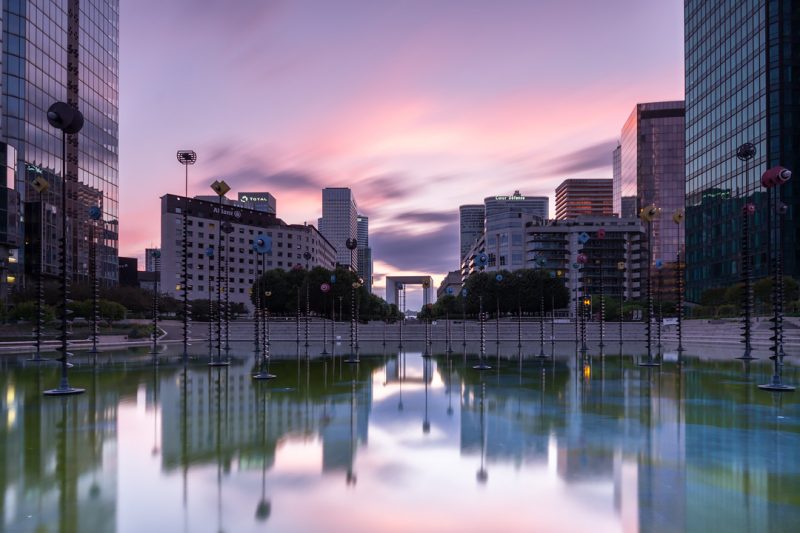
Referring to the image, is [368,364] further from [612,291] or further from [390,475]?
[612,291]

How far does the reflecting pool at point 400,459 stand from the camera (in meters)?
9.24

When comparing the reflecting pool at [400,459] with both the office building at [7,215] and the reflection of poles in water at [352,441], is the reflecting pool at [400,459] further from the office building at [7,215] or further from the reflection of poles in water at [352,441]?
the office building at [7,215]

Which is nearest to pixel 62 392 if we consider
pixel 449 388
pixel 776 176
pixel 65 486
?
pixel 65 486

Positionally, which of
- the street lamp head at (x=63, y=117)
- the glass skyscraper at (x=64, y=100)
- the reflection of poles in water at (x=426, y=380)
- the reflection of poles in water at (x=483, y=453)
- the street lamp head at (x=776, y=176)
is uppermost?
the glass skyscraper at (x=64, y=100)

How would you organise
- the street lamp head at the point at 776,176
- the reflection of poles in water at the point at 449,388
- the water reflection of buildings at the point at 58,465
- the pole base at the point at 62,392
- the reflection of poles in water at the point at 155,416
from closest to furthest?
1. the water reflection of buildings at the point at 58,465
2. the reflection of poles in water at the point at 155,416
3. the reflection of poles in water at the point at 449,388
4. the pole base at the point at 62,392
5. the street lamp head at the point at 776,176

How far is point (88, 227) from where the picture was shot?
9750 centimetres

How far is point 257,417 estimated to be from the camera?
18.0 metres

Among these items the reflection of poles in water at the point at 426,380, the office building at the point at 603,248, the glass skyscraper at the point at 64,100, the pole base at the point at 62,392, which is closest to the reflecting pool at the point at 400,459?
the reflection of poles in water at the point at 426,380

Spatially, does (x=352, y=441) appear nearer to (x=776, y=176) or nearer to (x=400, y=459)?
(x=400, y=459)

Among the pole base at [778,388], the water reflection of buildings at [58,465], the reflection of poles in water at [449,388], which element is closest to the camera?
the water reflection of buildings at [58,465]

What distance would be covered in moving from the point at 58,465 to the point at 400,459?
7.60 meters

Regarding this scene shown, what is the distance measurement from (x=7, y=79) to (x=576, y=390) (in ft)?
289

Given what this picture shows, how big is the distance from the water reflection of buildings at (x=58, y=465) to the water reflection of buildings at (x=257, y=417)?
5.36ft

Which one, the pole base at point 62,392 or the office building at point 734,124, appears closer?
the pole base at point 62,392
